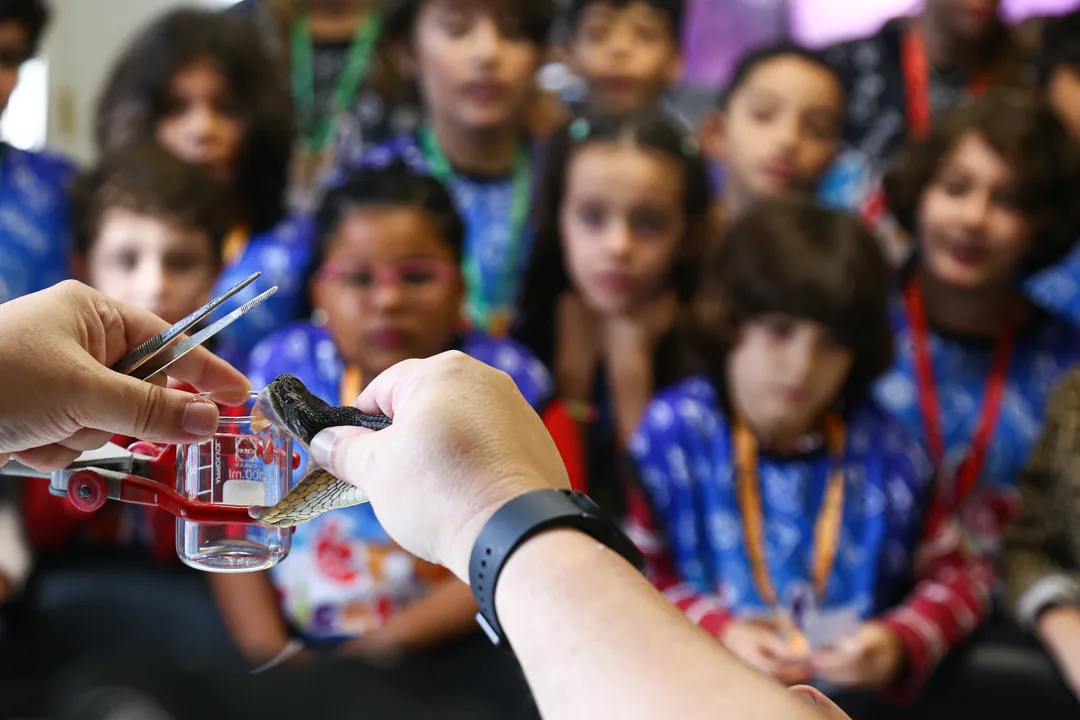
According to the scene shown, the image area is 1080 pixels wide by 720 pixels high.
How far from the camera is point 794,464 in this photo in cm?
150

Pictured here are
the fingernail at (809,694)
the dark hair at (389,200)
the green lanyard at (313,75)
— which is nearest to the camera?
the fingernail at (809,694)

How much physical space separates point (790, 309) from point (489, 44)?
0.59 meters

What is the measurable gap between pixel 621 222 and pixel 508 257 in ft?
0.60

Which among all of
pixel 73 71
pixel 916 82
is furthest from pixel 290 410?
pixel 916 82

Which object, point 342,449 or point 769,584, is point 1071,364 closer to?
point 769,584

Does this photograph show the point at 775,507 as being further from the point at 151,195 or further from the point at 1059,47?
the point at 1059,47

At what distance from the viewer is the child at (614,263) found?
1603 mm

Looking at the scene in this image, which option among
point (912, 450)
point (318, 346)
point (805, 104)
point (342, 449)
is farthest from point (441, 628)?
point (805, 104)

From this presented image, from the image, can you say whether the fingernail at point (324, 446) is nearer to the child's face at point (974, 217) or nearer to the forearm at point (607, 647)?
the forearm at point (607, 647)

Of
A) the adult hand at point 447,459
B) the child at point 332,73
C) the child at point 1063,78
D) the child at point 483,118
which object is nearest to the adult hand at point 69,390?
the adult hand at point 447,459

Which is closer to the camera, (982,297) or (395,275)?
(395,275)

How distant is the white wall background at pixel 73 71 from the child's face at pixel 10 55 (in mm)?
206

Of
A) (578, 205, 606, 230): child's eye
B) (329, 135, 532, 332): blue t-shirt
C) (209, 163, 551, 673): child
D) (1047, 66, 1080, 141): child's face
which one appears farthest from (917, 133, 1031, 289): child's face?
(209, 163, 551, 673): child

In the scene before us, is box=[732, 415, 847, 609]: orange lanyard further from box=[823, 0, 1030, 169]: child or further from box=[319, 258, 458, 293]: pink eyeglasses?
box=[823, 0, 1030, 169]: child
